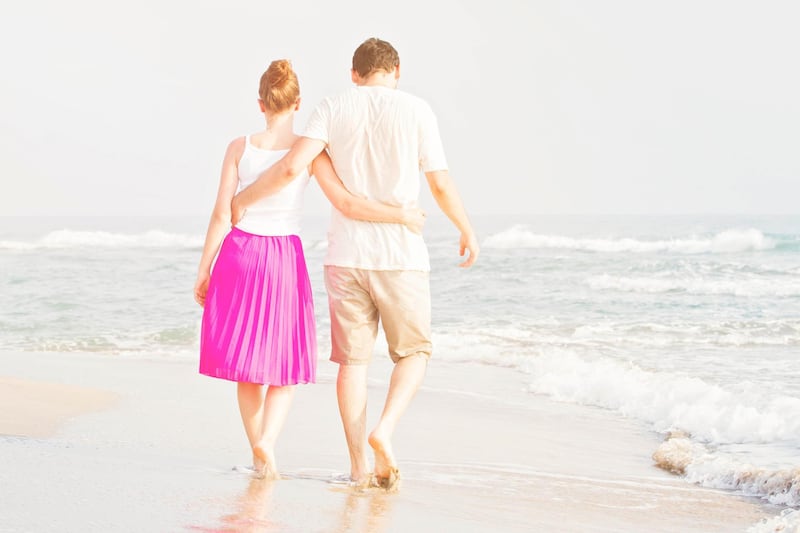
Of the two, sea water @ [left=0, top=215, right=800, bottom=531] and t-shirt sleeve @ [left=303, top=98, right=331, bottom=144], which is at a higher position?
t-shirt sleeve @ [left=303, top=98, right=331, bottom=144]

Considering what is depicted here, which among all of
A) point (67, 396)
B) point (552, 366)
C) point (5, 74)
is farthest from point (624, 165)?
point (67, 396)

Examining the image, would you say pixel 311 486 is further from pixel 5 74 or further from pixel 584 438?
pixel 5 74

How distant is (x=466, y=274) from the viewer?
1883cm

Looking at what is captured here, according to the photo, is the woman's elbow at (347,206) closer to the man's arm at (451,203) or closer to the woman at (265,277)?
the woman at (265,277)

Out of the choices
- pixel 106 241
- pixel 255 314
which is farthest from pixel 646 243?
pixel 255 314

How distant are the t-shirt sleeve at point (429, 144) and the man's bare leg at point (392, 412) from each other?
69 centimetres

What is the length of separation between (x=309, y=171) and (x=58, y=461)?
1.31 metres

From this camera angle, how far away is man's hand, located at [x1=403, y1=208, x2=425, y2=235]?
11.5 ft

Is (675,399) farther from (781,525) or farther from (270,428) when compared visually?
(270,428)

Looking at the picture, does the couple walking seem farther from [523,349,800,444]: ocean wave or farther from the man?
[523,349,800,444]: ocean wave

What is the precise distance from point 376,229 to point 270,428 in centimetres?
80

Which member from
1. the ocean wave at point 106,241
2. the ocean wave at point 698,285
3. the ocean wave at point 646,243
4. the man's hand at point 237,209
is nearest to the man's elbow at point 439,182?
the man's hand at point 237,209

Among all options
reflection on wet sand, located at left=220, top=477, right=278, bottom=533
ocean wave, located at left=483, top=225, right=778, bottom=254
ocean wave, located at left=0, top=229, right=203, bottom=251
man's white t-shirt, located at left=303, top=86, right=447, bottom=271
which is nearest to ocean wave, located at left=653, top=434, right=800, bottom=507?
man's white t-shirt, located at left=303, top=86, right=447, bottom=271

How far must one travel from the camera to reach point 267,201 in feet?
11.7
